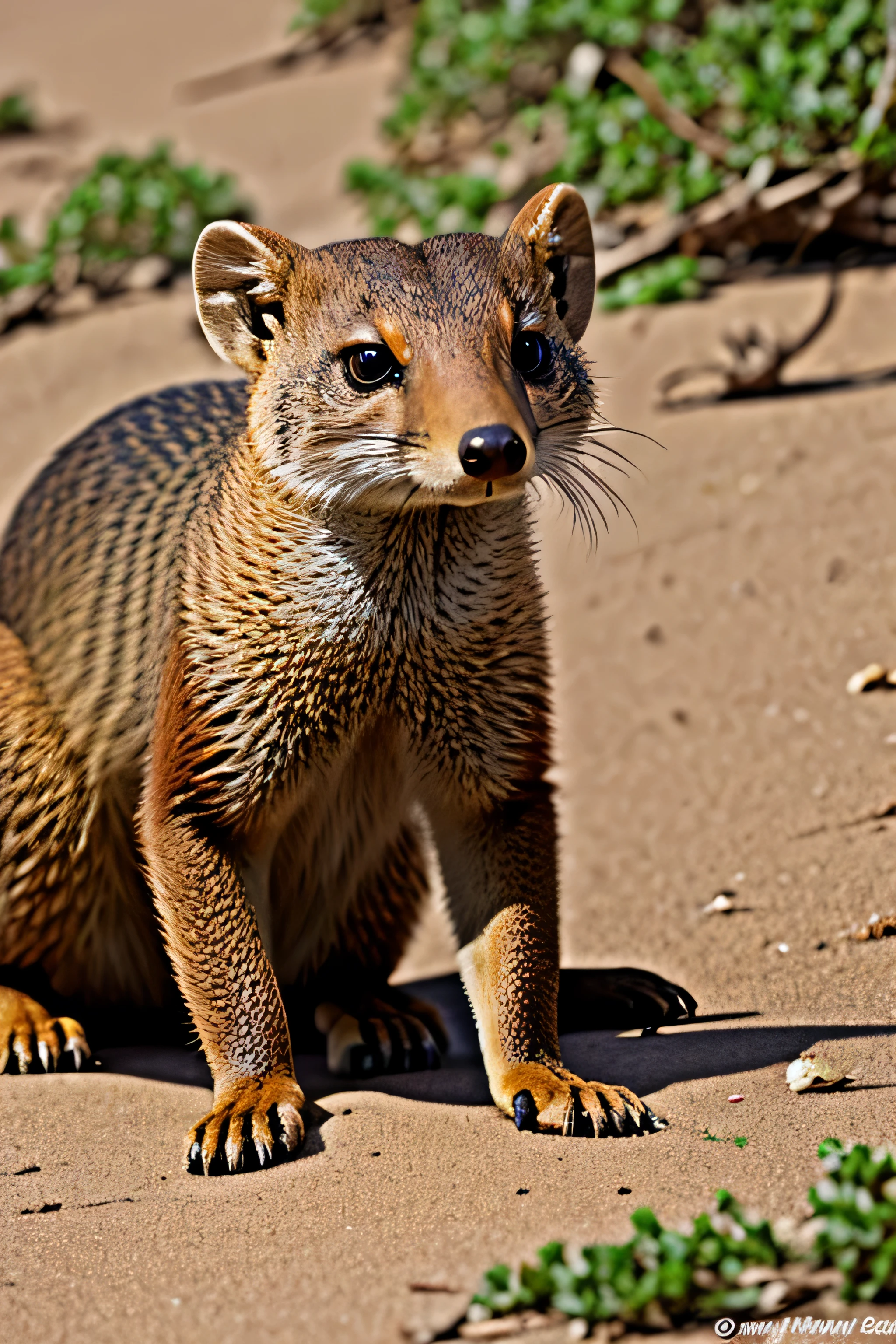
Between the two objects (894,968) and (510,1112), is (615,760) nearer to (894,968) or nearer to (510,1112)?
(894,968)

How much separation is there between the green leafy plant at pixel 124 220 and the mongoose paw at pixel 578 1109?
7298mm

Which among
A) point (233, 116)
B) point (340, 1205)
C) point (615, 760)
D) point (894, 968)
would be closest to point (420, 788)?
point (340, 1205)

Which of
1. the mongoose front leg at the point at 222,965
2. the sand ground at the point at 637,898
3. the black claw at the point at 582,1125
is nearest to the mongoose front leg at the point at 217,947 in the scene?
the mongoose front leg at the point at 222,965

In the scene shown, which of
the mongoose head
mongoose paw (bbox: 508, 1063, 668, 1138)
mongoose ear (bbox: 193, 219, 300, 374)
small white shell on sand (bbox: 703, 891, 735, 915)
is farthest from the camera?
small white shell on sand (bbox: 703, 891, 735, 915)

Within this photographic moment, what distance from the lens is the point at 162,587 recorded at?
4.22m

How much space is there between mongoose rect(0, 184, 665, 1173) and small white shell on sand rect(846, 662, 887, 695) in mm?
2126

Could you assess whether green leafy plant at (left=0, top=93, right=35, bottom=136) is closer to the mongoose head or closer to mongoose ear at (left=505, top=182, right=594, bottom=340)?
the mongoose head

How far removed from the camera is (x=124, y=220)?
9.68 metres

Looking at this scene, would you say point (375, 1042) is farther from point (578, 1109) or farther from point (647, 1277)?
point (647, 1277)

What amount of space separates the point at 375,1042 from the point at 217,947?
76cm

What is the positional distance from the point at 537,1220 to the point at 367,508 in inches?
65.2

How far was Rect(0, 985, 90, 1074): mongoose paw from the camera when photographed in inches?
167

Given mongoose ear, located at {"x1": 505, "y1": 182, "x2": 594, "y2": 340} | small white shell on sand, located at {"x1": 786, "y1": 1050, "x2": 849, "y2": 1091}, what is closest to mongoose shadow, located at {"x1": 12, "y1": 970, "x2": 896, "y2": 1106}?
small white shell on sand, located at {"x1": 786, "y1": 1050, "x2": 849, "y2": 1091}

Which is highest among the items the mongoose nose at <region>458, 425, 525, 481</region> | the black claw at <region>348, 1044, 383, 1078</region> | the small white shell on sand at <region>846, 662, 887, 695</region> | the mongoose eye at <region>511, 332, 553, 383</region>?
the mongoose eye at <region>511, 332, 553, 383</region>
